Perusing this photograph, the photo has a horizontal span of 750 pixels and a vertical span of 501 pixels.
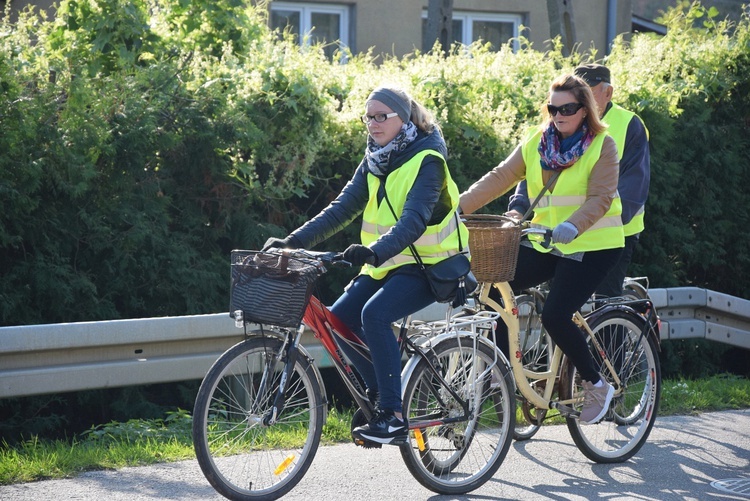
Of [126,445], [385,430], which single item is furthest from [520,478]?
[126,445]

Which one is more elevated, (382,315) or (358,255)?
(358,255)

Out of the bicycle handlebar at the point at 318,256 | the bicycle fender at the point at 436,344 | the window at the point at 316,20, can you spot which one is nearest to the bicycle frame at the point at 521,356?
the bicycle fender at the point at 436,344

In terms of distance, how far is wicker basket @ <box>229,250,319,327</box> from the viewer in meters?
4.93

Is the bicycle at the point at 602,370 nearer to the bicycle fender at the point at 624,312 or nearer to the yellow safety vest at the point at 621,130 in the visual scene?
the bicycle fender at the point at 624,312

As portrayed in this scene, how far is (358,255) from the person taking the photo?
4914 millimetres

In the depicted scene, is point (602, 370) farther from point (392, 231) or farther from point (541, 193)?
point (392, 231)

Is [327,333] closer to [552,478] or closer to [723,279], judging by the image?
[552,478]

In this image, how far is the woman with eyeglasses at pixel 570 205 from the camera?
595 centimetres

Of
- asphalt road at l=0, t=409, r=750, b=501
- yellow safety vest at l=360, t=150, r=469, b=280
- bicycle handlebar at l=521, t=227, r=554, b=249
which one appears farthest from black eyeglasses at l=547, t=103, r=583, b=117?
asphalt road at l=0, t=409, r=750, b=501

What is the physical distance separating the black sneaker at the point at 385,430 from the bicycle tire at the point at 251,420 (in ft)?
0.74

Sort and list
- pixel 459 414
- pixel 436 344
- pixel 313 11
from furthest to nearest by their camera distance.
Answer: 1. pixel 313 11
2. pixel 459 414
3. pixel 436 344

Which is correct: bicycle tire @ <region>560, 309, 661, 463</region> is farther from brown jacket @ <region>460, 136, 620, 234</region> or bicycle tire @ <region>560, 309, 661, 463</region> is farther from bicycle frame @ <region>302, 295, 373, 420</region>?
bicycle frame @ <region>302, 295, 373, 420</region>

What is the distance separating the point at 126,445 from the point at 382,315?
1.88 m

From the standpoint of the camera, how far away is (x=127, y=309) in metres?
7.29
